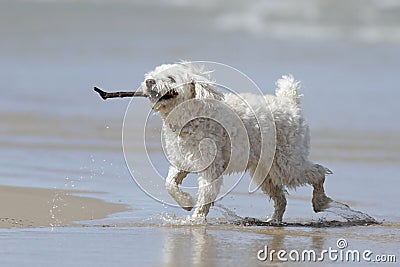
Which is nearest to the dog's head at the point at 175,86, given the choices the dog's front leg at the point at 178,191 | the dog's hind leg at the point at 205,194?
the dog's front leg at the point at 178,191

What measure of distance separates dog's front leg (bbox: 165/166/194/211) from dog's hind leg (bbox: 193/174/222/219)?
0.14 m

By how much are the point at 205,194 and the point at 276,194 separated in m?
0.94

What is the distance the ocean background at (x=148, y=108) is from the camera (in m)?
6.29

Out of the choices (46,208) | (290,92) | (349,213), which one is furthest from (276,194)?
(46,208)

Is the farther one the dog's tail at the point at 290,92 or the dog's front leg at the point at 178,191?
the dog's tail at the point at 290,92

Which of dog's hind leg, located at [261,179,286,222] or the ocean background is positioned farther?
dog's hind leg, located at [261,179,286,222]

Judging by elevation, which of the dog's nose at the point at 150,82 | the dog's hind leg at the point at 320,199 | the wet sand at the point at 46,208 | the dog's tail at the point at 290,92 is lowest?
the wet sand at the point at 46,208

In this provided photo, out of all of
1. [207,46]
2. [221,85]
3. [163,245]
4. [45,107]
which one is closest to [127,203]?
[221,85]

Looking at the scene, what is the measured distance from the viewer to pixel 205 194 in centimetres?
712

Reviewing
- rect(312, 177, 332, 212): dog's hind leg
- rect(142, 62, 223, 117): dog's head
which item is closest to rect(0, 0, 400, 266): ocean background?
rect(312, 177, 332, 212): dog's hind leg

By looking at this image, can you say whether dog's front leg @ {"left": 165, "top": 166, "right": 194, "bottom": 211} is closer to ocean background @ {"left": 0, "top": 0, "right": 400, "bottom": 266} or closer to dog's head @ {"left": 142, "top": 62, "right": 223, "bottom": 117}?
ocean background @ {"left": 0, "top": 0, "right": 400, "bottom": 266}

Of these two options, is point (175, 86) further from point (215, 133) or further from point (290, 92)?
point (290, 92)

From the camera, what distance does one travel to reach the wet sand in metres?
6.86

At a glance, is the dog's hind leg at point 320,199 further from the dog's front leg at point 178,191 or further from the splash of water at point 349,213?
the dog's front leg at point 178,191
